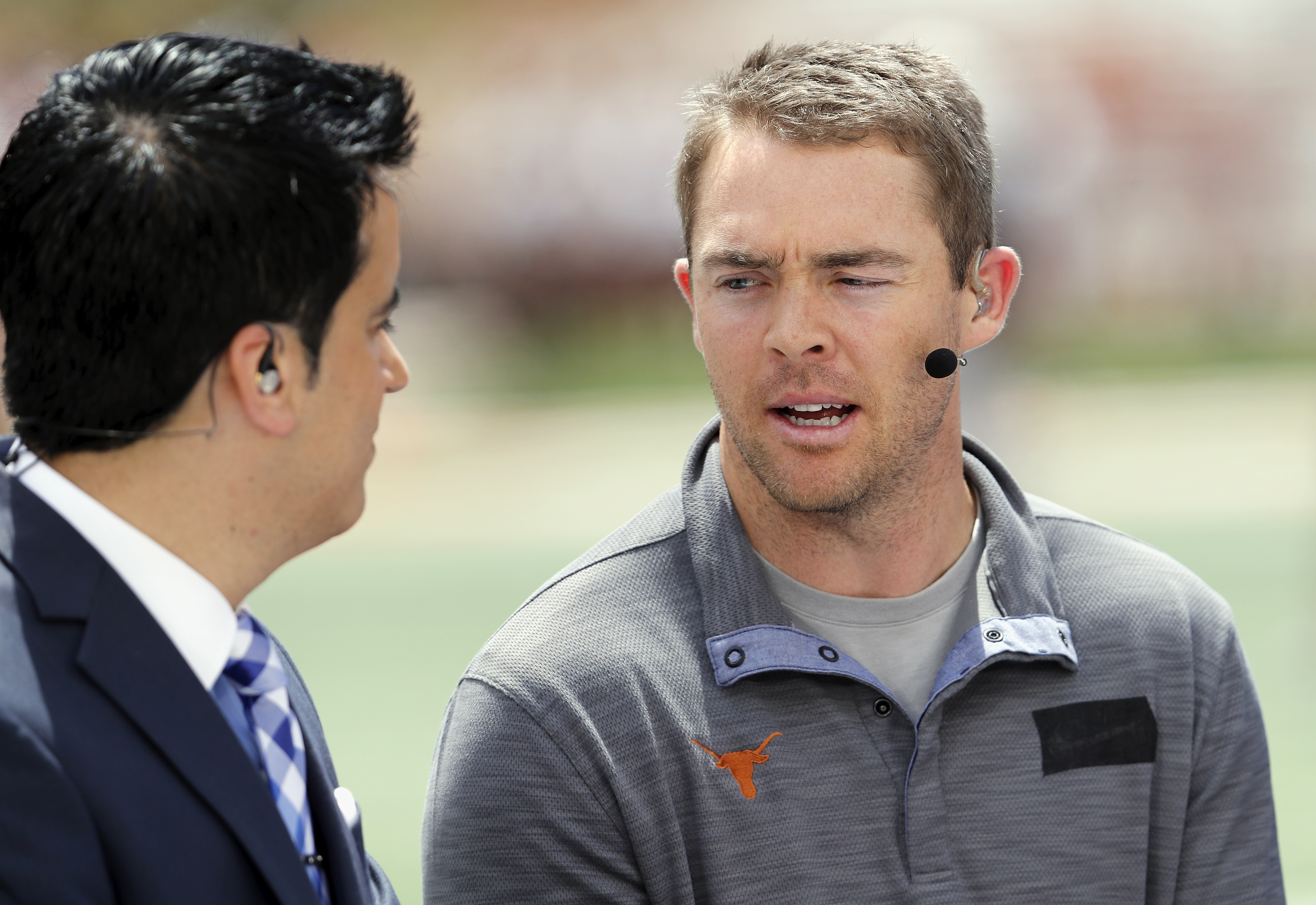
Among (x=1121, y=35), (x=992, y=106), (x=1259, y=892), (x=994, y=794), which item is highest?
(x=1121, y=35)

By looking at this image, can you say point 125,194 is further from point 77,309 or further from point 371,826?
point 371,826

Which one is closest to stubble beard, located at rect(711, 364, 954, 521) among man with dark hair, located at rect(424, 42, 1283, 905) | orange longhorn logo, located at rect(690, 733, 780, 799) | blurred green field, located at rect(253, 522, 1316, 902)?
man with dark hair, located at rect(424, 42, 1283, 905)

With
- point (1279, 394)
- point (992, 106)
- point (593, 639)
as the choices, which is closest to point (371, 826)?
point (593, 639)

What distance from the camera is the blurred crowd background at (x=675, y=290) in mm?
9703

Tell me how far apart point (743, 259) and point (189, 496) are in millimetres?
1019

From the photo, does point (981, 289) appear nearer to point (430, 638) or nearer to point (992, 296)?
point (992, 296)

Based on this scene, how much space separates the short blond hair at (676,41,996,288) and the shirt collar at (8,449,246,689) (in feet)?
3.76

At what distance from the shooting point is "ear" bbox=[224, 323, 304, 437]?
1.47 m

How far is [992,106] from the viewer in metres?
11.1

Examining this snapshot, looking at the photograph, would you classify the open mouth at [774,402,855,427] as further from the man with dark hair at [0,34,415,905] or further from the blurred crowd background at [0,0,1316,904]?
the blurred crowd background at [0,0,1316,904]

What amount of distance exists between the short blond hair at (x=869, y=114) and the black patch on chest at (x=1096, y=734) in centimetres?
70

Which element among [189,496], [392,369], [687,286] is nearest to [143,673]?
[189,496]

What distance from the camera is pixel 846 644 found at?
7.44 ft

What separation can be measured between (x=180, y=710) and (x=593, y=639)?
2.66 ft
